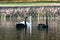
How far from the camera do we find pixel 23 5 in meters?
3.81

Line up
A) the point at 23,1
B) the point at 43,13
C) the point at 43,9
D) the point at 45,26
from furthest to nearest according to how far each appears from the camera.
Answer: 1. the point at 45,26
2. the point at 43,13
3. the point at 43,9
4. the point at 23,1

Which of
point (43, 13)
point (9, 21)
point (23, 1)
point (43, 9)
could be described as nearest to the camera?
point (23, 1)

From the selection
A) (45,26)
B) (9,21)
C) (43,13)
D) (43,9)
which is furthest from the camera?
(9,21)

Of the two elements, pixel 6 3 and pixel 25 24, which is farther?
pixel 25 24

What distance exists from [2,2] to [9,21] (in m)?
1.93

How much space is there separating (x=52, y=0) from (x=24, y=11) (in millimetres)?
609

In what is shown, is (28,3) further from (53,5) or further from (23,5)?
(53,5)

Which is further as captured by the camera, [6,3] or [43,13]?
[43,13]

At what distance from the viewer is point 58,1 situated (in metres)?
3.77

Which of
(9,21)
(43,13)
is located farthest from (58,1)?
(9,21)

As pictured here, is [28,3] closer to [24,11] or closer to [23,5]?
[23,5]

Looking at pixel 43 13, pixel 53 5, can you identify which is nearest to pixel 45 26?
pixel 43 13

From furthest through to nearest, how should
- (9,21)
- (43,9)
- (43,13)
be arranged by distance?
1. (9,21)
2. (43,13)
3. (43,9)

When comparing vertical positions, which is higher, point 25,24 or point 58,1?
point 58,1
